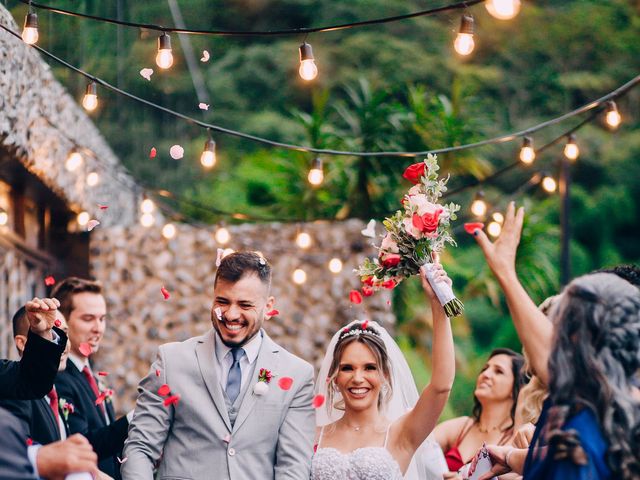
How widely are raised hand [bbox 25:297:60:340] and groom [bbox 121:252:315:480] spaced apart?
20.0 inches

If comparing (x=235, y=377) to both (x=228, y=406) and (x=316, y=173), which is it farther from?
(x=316, y=173)

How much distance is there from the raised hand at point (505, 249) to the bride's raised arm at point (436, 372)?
25.4 inches

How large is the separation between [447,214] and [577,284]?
3.77ft

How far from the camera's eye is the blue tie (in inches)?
152

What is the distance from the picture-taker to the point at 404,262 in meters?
3.96

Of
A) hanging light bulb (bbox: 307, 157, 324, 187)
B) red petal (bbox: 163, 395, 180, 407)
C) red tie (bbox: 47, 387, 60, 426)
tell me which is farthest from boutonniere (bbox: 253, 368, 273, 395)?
hanging light bulb (bbox: 307, 157, 324, 187)

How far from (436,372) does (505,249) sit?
0.91 metres

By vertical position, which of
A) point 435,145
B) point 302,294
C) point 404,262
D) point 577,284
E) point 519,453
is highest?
point 435,145

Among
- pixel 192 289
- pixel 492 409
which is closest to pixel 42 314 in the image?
pixel 492 409

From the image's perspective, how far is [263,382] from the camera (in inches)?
150

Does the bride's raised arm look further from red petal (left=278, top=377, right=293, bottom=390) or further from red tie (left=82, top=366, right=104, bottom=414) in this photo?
red tie (left=82, top=366, right=104, bottom=414)

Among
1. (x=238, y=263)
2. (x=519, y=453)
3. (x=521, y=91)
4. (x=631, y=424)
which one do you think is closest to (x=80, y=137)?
(x=238, y=263)

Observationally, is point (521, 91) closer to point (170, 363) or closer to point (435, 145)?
point (435, 145)

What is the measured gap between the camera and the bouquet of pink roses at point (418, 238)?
3.84m
